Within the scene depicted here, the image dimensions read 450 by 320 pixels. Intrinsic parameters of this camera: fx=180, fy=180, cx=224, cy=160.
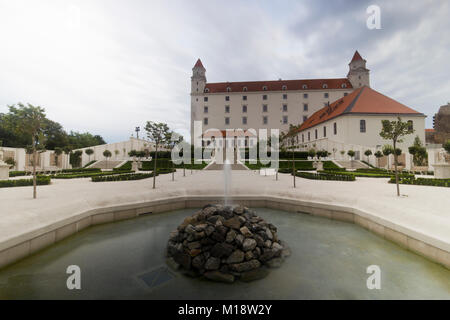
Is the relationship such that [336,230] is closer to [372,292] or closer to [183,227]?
[372,292]

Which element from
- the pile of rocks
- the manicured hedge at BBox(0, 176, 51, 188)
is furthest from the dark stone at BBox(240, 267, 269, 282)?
the manicured hedge at BBox(0, 176, 51, 188)

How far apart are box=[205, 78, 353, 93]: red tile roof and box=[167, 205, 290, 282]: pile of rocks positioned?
61.1 m

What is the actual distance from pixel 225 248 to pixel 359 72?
72057mm

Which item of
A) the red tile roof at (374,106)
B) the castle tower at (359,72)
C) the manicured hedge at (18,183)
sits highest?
the castle tower at (359,72)

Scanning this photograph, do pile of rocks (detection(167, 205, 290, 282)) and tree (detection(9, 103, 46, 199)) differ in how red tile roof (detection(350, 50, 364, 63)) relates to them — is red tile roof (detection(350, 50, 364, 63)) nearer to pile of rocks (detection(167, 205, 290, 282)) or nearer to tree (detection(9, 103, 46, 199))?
pile of rocks (detection(167, 205, 290, 282))

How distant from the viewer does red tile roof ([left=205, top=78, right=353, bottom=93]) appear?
187 feet

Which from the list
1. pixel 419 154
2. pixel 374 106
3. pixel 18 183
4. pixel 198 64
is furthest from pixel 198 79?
pixel 18 183

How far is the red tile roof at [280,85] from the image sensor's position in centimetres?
5706

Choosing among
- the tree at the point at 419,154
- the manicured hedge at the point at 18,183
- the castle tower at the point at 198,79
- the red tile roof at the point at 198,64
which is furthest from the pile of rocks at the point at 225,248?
the red tile roof at the point at 198,64

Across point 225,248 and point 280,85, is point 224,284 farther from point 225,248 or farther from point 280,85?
point 280,85

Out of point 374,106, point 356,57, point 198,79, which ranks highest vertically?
point 356,57

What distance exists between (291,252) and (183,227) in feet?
9.10

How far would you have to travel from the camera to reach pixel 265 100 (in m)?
58.7

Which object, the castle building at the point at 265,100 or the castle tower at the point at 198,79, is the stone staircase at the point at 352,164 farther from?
the castle tower at the point at 198,79
